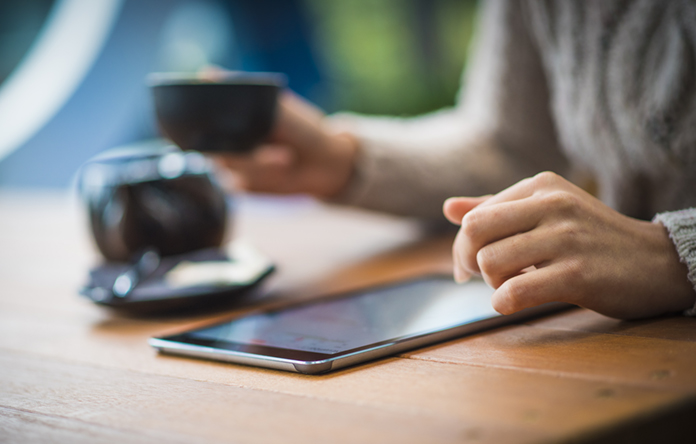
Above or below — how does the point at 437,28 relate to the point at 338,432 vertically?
above

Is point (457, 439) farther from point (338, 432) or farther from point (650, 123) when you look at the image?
point (650, 123)

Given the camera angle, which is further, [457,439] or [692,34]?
[692,34]

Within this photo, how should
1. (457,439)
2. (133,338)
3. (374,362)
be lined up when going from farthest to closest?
(133,338)
(374,362)
(457,439)

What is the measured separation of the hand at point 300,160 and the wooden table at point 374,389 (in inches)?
12.8

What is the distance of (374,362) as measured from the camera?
0.35 meters

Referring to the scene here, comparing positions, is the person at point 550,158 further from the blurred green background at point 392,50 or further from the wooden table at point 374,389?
the blurred green background at point 392,50

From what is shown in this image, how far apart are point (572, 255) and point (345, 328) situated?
6.0 inches

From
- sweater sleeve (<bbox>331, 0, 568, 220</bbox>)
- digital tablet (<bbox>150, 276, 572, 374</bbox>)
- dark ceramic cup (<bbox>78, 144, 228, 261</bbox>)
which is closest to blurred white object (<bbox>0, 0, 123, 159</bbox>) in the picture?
sweater sleeve (<bbox>331, 0, 568, 220</bbox>)

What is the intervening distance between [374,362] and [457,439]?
114 mm

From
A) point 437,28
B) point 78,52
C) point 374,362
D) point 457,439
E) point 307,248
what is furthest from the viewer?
point 437,28

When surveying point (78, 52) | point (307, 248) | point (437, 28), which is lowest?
point (307, 248)

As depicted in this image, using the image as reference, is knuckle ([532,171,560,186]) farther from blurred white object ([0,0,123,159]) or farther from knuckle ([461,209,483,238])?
blurred white object ([0,0,123,159])

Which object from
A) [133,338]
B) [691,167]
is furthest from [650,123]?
[133,338]

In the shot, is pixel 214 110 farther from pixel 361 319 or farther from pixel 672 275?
pixel 672 275
